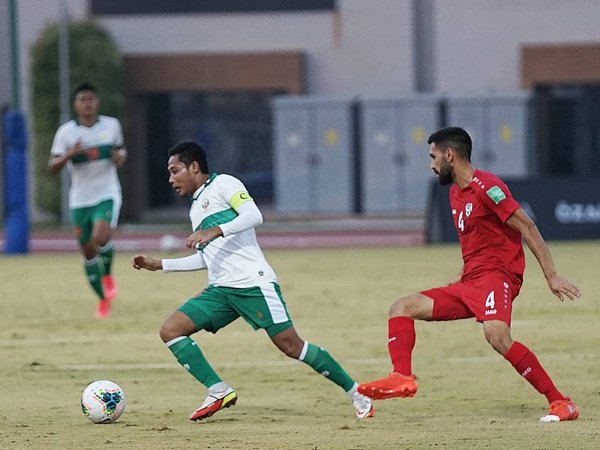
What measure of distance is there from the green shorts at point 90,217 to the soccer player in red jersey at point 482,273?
24.3 ft

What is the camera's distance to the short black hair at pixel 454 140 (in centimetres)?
971

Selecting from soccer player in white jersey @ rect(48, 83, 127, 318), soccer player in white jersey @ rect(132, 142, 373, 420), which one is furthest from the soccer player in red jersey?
soccer player in white jersey @ rect(48, 83, 127, 318)

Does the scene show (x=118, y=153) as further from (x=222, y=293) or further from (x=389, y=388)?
(x=389, y=388)

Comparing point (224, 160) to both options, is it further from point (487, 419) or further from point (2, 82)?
point (487, 419)

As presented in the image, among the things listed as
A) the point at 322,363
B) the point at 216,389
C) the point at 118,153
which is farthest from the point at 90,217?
the point at 322,363

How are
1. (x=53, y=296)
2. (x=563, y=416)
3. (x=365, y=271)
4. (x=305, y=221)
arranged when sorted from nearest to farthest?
(x=563, y=416) < (x=53, y=296) < (x=365, y=271) < (x=305, y=221)

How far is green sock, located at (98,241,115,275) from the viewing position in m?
16.7

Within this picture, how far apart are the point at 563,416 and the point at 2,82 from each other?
32.1 meters

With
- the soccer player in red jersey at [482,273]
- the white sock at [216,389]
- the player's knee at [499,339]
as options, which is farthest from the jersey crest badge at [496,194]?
the white sock at [216,389]

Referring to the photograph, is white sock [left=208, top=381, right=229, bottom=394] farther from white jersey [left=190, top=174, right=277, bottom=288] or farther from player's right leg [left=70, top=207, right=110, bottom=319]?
player's right leg [left=70, top=207, right=110, bottom=319]

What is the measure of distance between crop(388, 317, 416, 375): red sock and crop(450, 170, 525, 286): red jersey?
50 cm

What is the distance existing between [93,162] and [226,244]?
6.81 meters

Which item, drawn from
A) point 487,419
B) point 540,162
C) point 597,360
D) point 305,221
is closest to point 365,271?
point 597,360

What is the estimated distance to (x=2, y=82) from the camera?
3981 cm
